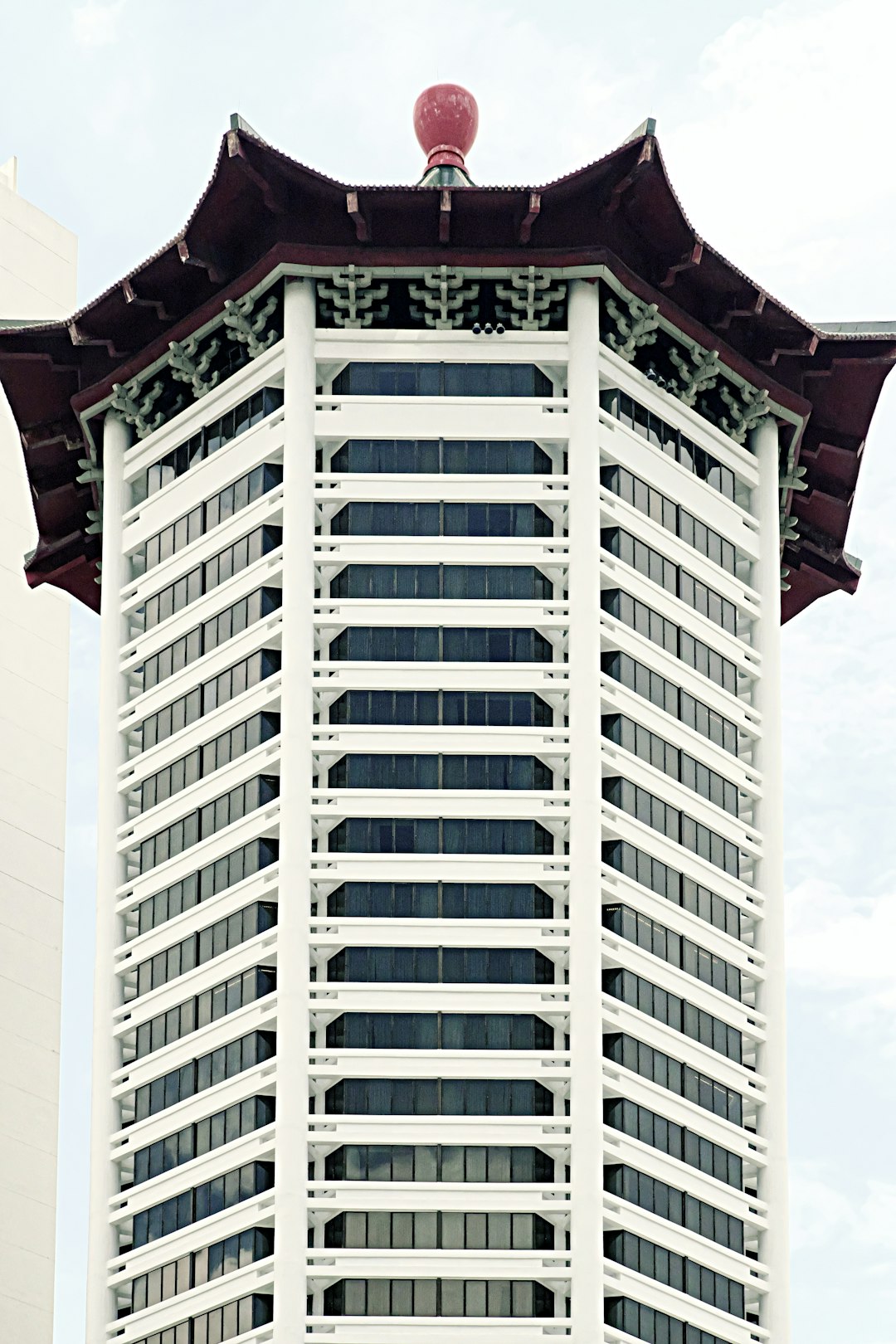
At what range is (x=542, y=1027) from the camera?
78812 millimetres

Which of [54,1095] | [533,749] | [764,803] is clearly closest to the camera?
[533,749]

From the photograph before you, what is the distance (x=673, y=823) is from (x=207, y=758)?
13735 mm

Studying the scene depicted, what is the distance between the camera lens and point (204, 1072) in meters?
81.0

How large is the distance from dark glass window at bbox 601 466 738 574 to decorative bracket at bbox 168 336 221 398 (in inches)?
504

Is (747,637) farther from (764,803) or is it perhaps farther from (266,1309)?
(266,1309)

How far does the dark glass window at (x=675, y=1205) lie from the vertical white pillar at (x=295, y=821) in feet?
28.2

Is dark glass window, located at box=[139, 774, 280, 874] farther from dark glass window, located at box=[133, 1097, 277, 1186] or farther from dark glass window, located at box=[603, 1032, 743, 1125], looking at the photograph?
dark glass window, located at box=[603, 1032, 743, 1125]

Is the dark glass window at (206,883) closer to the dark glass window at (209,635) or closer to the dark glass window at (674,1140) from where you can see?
the dark glass window at (209,635)

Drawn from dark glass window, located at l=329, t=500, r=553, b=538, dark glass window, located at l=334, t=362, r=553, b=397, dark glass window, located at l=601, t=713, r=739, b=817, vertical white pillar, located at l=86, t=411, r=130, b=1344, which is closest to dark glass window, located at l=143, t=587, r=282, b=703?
vertical white pillar, located at l=86, t=411, r=130, b=1344

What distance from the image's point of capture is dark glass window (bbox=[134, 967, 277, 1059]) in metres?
79.6

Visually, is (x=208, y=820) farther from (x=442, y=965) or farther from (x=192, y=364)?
(x=192, y=364)

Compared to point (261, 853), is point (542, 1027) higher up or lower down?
lower down

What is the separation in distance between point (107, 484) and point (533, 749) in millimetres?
18579

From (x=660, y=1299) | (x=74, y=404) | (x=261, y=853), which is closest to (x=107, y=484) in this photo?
(x=74, y=404)
